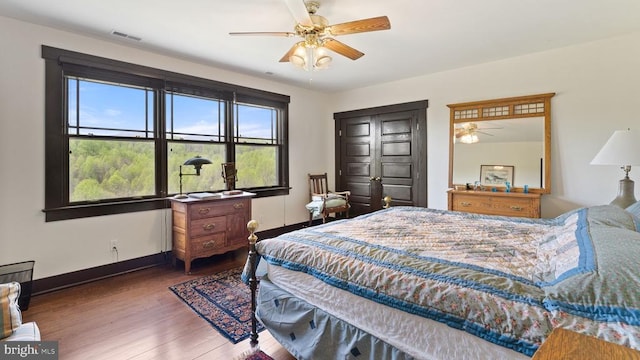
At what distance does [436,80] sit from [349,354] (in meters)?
4.14

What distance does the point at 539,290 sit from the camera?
3.88 ft

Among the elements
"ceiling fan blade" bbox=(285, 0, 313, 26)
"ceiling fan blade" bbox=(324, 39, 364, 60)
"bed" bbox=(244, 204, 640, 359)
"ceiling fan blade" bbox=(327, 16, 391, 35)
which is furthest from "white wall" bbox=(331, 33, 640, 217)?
"ceiling fan blade" bbox=(285, 0, 313, 26)

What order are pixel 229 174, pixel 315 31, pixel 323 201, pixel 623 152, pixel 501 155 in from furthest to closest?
pixel 323 201 → pixel 229 174 → pixel 501 155 → pixel 623 152 → pixel 315 31

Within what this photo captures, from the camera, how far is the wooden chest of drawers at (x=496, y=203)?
11.9 feet

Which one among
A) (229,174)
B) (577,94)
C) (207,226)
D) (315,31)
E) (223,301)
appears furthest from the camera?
(229,174)

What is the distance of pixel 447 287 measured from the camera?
4.20ft

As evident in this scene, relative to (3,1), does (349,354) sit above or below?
below

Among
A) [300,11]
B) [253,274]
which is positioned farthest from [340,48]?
[253,274]

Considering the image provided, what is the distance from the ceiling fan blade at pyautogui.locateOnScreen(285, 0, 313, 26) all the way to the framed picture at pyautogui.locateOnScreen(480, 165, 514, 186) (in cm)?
315

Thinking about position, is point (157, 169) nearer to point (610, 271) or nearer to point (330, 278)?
point (330, 278)

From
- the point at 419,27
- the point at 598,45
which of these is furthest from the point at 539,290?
the point at 598,45

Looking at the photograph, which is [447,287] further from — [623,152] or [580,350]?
[623,152]

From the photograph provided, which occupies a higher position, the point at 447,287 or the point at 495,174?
the point at 495,174

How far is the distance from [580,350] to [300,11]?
2.29 m
